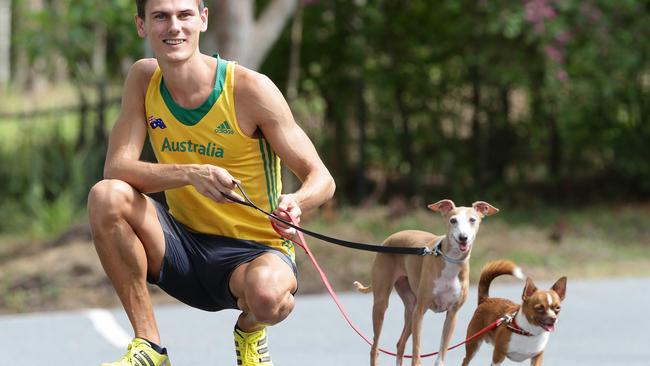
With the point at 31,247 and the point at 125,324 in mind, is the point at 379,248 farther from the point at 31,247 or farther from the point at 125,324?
the point at 31,247

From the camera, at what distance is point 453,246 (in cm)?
437

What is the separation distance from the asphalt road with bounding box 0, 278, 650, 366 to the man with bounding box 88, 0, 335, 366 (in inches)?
53.3

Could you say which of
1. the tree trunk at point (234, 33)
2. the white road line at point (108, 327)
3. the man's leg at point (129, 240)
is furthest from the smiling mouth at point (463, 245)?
the tree trunk at point (234, 33)

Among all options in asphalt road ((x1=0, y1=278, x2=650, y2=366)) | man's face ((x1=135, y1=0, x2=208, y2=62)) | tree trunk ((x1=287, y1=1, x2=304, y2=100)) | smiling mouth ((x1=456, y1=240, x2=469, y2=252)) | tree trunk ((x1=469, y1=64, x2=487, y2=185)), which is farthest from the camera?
tree trunk ((x1=469, y1=64, x2=487, y2=185))

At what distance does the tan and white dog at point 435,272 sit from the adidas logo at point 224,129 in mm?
1041

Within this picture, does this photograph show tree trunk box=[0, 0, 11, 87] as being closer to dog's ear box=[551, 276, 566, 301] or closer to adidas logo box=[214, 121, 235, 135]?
adidas logo box=[214, 121, 235, 135]

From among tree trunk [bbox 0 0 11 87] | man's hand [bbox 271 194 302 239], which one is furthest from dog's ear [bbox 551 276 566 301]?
tree trunk [bbox 0 0 11 87]

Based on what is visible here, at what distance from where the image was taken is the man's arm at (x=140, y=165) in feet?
16.6

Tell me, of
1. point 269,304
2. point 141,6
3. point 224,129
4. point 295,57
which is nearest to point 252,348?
point 269,304

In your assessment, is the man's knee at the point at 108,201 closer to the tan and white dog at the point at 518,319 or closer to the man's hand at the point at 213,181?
the man's hand at the point at 213,181

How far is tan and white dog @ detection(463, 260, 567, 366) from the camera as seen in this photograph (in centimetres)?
435

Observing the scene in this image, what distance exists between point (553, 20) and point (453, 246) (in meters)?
10.5

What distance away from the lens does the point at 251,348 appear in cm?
562

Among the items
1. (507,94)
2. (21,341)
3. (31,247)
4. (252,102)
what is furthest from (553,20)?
(252,102)
